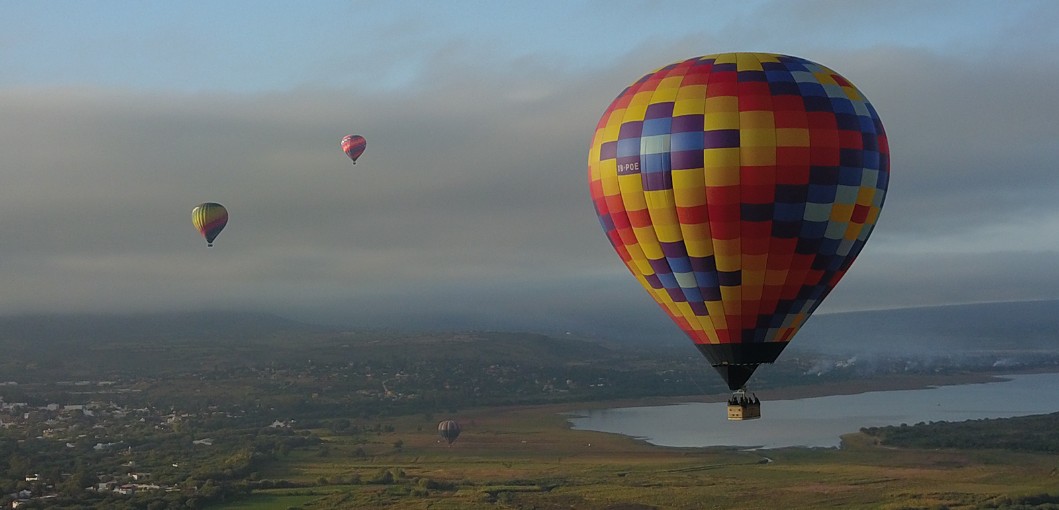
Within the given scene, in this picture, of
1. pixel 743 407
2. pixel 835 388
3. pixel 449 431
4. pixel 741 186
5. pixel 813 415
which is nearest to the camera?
pixel 743 407

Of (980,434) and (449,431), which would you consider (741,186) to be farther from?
(449,431)

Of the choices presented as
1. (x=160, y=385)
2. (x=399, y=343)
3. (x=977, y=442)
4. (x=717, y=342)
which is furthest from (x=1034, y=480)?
(x=399, y=343)

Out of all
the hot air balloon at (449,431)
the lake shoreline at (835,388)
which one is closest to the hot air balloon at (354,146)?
the hot air balloon at (449,431)

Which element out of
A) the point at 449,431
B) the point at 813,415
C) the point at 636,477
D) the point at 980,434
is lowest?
the point at 636,477

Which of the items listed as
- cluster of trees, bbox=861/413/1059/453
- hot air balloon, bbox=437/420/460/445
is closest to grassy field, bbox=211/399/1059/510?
hot air balloon, bbox=437/420/460/445

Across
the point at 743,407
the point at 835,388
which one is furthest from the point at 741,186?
the point at 835,388

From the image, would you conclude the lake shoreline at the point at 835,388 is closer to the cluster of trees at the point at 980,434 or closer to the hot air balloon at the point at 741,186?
the cluster of trees at the point at 980,434

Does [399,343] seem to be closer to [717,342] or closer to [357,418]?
[357,418]
